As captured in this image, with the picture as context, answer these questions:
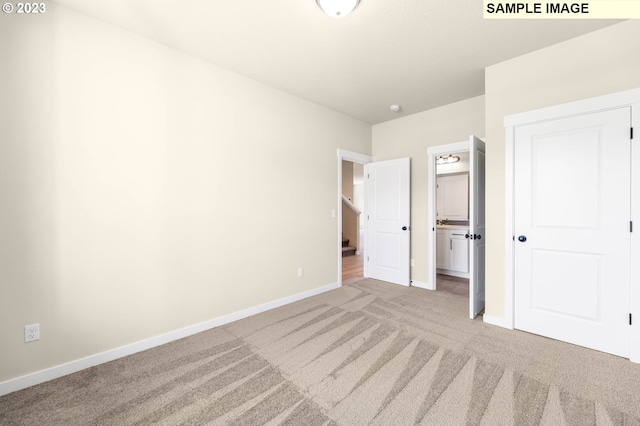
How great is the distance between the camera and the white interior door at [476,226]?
2961mm

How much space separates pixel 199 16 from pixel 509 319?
3980 mm

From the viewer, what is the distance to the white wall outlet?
6.16 feet

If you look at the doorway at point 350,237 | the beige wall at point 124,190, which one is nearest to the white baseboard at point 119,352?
the beige wall at point 124,190

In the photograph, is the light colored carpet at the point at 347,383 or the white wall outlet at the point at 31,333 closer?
the light colored carpet at the point at 347,383

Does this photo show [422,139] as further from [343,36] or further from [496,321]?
[496,321]

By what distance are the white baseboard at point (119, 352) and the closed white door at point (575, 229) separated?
278 cm

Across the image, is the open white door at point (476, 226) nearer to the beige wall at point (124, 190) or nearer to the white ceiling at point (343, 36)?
the white ceiling at point (343, 36)

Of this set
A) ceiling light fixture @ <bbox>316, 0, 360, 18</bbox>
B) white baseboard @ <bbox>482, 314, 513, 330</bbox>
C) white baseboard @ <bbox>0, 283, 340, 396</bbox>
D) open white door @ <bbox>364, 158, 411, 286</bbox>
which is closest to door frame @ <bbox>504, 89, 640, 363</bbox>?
white baseboard @ <bbox>482, 314, 513, 330</bbox>

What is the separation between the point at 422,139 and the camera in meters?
4.21

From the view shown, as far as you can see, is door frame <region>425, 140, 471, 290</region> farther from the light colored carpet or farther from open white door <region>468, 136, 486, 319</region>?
the light colored carpet

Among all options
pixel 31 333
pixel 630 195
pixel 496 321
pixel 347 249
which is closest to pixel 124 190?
pixel 31 333

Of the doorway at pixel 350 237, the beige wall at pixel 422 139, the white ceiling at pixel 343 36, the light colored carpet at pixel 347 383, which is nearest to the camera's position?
the light colored carpet at pixel 347 383

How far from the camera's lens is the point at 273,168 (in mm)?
3344

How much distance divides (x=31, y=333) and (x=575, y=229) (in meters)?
4.42
